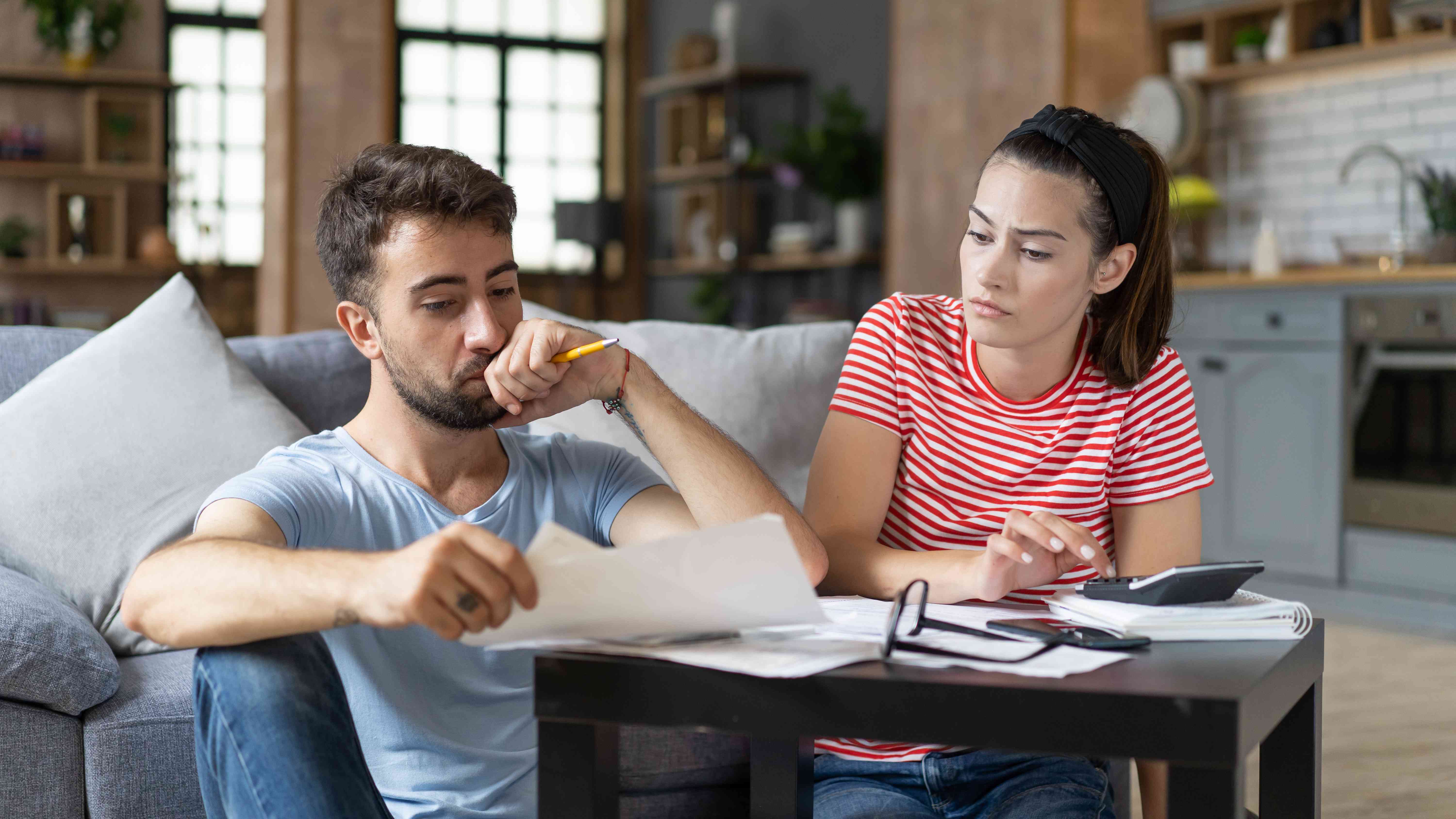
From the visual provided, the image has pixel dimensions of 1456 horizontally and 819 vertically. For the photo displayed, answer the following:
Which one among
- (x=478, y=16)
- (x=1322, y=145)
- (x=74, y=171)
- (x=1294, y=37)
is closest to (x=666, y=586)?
(x=1294, y=37)

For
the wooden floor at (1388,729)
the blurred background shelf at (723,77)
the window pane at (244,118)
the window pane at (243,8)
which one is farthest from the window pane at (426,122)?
the wooden floor at (1388,729)

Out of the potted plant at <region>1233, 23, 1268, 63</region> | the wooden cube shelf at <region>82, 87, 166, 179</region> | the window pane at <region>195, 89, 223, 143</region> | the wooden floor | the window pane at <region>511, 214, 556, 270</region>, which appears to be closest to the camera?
the wooden floor

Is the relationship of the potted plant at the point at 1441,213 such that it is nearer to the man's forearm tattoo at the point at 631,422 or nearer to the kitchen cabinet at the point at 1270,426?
the kitchen cabinet at the point at 1270,426

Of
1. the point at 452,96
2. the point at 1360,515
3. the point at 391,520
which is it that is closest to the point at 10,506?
the point at 391,520

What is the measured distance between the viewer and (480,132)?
8.52 metres

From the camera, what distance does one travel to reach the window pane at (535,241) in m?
8.57

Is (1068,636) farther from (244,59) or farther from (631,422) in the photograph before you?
(244,59)

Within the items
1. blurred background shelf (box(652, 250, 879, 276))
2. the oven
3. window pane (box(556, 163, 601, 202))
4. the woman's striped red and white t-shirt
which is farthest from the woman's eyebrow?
window pane (box(556, 163, 601, 202))

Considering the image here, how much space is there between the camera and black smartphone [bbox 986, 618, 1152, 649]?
100 cm

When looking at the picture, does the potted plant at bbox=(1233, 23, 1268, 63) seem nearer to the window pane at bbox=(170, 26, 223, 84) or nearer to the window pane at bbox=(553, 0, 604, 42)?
the window pane at bbox=(553, 0, 604, 42)

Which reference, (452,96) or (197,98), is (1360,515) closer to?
(452,96)

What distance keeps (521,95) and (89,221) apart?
109 inches

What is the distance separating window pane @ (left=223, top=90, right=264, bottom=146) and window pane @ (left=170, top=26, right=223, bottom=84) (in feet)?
0.52

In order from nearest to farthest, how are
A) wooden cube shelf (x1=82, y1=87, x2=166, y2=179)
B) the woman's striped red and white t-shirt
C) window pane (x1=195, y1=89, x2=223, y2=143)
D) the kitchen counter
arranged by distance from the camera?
1. the woman's striped red and white t-shirt
2. the kitchen counter
3. wooden cube shelf (x1=82, y1=87, x2=166, y2=179)
4. window pane (x1=195, y1=89, x2=223, y2=143)
